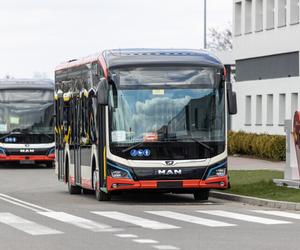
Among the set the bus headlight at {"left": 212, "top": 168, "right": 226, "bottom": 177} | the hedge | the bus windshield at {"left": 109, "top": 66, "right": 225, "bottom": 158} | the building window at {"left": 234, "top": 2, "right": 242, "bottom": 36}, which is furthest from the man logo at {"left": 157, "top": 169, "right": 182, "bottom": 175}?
the building window at {"left": 234, "top": 2, "right": 242, "bottom": 36}

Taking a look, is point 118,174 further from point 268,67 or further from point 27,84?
point 268,67

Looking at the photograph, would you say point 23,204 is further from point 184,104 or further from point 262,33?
point 262,33

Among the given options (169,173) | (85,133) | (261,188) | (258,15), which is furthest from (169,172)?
(258,15)

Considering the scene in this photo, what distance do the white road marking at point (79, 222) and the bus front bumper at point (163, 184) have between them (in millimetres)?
2607

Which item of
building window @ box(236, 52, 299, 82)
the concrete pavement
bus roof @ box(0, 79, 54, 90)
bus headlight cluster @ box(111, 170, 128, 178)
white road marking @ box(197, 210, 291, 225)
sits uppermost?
building window @ box(236, 52, 299, 82)

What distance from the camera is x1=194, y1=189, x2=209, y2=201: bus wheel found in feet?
81.7

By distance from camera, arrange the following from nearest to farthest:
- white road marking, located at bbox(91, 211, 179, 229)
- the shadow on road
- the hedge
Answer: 1. white road marking, located at bbox(91, 211, 179, 229)
2. the shadow on road
3. the hedge

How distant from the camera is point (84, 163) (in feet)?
84.5

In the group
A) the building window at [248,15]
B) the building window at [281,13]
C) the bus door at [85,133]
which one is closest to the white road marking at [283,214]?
the bus door at [85,133]

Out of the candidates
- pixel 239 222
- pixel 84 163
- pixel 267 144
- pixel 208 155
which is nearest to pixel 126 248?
pixel 239 222

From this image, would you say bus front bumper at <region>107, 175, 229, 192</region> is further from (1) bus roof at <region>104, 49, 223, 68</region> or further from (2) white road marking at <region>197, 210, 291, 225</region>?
(1) bus roof at <region>104, 49, 223, 68</region>

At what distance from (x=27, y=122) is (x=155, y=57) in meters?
20.6

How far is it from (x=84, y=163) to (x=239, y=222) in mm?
7823

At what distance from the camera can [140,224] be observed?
17.9 meters
